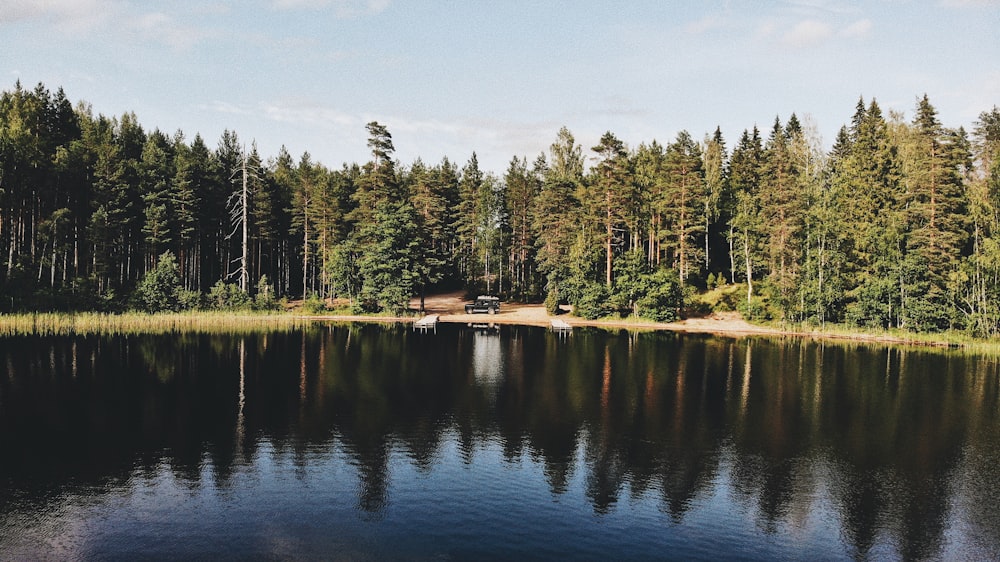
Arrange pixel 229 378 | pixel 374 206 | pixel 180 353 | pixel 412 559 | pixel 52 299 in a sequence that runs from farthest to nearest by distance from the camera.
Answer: pixel 374 206
pixel 52 299
pixel 180 353
pixel 229 378
pixel 412 559

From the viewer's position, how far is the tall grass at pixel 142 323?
56.7m

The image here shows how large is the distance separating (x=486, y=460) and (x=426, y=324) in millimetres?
50663

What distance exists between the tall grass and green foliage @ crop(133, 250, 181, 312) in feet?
11.6

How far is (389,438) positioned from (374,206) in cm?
6443

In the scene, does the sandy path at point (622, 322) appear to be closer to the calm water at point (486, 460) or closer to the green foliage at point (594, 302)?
the green foliage at point (594, 302)

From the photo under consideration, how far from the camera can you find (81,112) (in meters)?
108

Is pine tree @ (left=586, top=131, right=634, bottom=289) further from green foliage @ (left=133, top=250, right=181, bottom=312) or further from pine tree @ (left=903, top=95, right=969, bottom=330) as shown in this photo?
green foliage @ (left=133, top=250, right=181, bottom=312)

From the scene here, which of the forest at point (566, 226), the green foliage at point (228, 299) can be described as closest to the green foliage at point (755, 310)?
the forest at point (566, 226)

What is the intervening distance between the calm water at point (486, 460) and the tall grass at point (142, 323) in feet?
40.1

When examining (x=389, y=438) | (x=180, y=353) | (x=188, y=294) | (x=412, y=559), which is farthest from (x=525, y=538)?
(x=188, y=294)

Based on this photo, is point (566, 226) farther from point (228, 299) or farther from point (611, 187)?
point (228, 299)

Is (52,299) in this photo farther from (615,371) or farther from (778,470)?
(778,470)

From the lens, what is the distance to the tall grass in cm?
5666

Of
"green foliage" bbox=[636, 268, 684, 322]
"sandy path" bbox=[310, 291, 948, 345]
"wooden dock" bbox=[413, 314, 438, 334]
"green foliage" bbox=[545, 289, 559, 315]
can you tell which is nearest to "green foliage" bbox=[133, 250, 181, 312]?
"sandy path" bbox=[310, 291, 948, 345]
